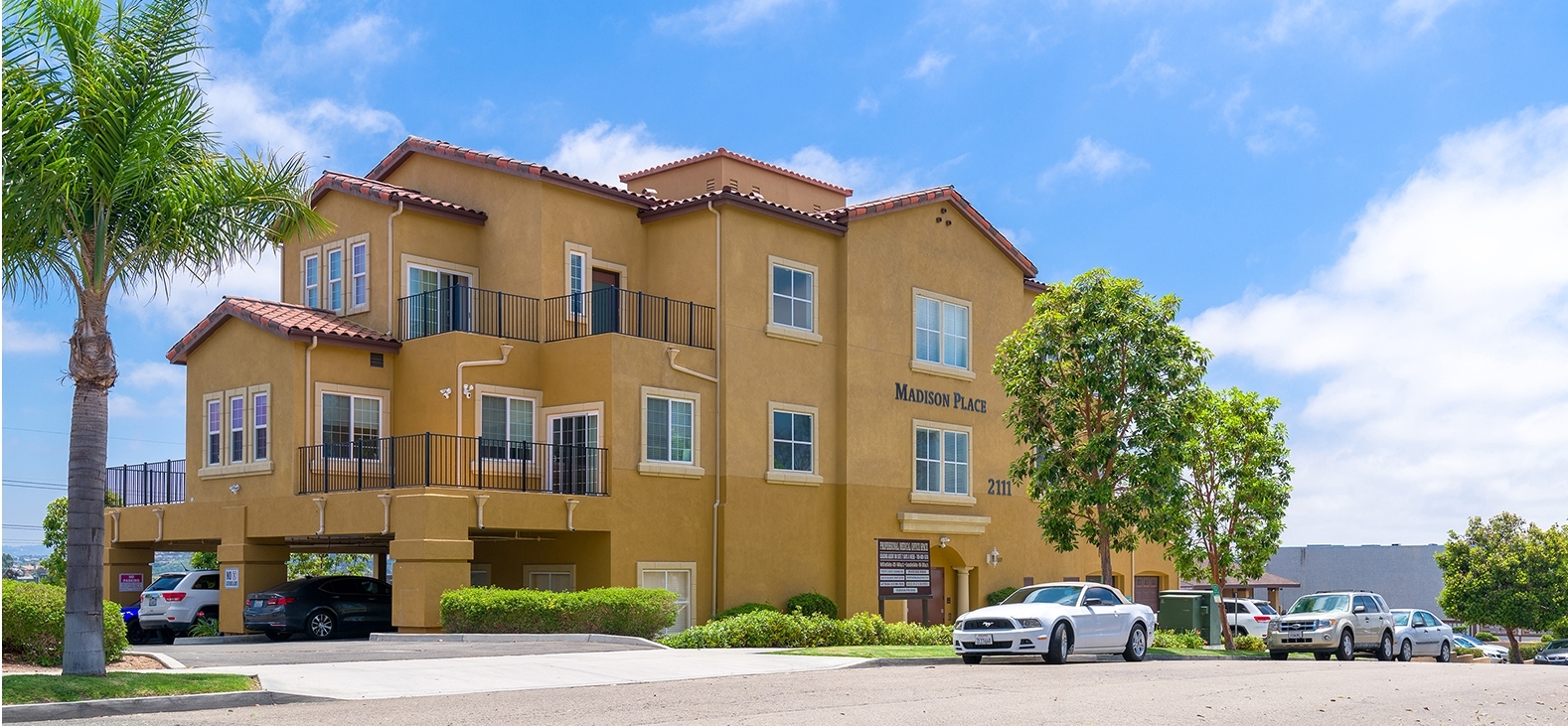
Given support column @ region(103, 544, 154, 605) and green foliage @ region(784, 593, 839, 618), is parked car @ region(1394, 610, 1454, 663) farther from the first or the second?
support column @ region(103, 544, 154, 605)

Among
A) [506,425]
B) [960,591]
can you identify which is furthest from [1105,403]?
[506,425]

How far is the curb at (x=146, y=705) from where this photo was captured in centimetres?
1324

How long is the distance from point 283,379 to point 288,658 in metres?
10.2

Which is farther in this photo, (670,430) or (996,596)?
(996,596)

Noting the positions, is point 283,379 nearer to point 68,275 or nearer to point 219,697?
point 68,275

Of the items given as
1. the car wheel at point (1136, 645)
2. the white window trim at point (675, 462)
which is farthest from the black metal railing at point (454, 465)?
the car wheel at point (1136, 645)

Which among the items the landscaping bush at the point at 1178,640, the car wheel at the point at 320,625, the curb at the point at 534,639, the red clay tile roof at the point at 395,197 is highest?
the red clay tile roof at the point at 395,197

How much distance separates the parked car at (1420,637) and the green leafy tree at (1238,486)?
13.3 feet

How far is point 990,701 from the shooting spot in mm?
14727

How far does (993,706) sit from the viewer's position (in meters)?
14.1

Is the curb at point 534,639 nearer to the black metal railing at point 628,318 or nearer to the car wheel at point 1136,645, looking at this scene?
the black metal railing at point 628,318

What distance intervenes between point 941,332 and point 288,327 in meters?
15.9

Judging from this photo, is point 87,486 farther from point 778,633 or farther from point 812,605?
point 812,605

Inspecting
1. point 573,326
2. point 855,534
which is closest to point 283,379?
point 573,326
